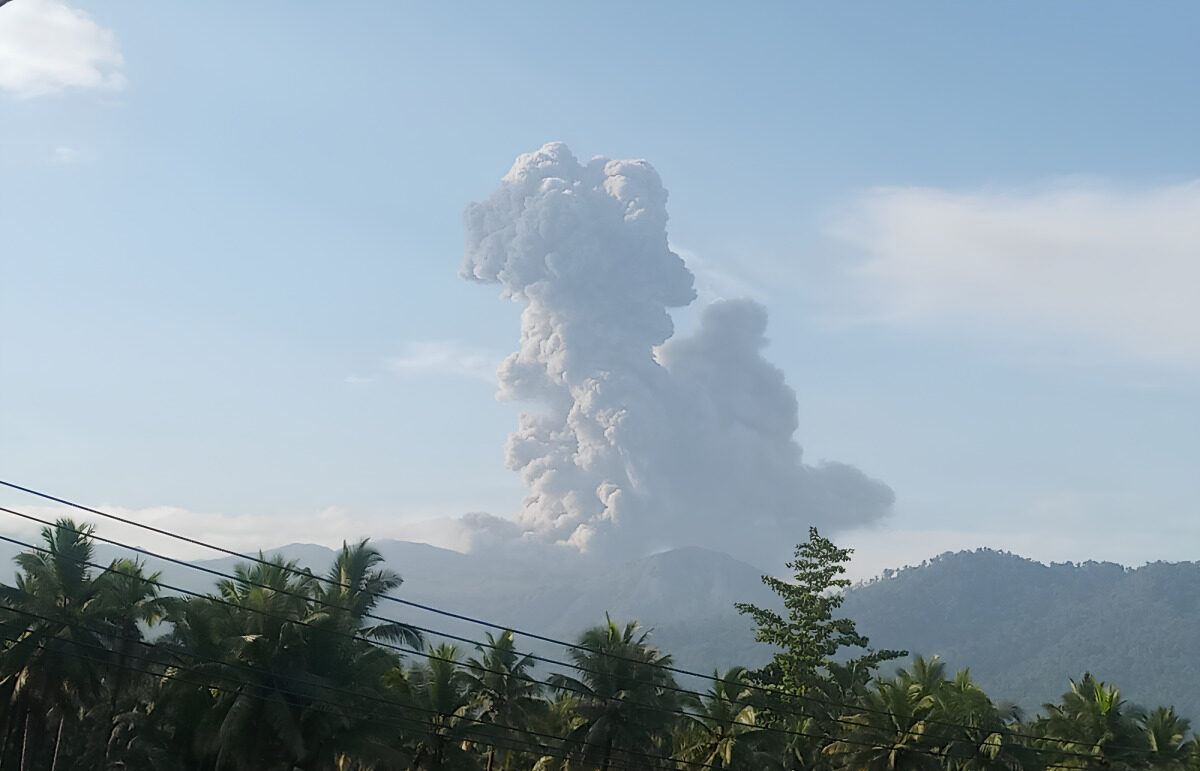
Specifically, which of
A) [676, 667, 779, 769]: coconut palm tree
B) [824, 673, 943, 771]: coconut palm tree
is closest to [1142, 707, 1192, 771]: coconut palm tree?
[824, 673, 943, 771]: coconut palm tree

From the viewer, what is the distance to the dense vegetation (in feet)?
130

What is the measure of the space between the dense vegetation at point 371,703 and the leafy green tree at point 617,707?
81 millimetres

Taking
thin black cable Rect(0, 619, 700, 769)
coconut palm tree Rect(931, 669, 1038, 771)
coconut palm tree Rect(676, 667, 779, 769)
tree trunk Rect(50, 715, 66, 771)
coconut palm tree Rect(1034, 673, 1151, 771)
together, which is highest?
coconut palm tree Rect(1034, 673, 1151, 771)

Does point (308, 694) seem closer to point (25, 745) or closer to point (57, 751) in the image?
point (25, 745)

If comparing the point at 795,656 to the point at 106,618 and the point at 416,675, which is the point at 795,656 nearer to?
the point at 416,675

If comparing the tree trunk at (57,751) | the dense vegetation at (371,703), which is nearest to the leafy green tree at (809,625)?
the dense vegetation at (371,703)

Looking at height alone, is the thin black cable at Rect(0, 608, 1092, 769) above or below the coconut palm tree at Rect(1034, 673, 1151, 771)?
below

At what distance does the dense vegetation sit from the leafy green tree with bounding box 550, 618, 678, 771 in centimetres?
8

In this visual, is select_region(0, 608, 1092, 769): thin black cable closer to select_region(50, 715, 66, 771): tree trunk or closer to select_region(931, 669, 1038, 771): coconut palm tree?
select_region(931, 669, 1038, 771): coconut palm tree

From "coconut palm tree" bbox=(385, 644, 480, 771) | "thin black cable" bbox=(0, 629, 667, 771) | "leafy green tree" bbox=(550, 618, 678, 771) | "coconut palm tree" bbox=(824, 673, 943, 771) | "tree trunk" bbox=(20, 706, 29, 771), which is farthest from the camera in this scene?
"leafy green tree" bbox=(550, 618, 678, 771)

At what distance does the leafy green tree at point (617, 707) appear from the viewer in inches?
1923

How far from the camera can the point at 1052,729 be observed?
52.5m

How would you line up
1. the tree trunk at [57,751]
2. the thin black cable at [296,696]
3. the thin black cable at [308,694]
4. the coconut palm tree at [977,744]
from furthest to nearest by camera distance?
the coconut palm tree at [977,744]
the tree trunk at [57,751]
the thin black cable at [308,694]
the thin black cable at [296,696]

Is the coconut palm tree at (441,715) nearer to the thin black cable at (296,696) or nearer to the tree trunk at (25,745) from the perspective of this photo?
the thin black cable at (296,696)
